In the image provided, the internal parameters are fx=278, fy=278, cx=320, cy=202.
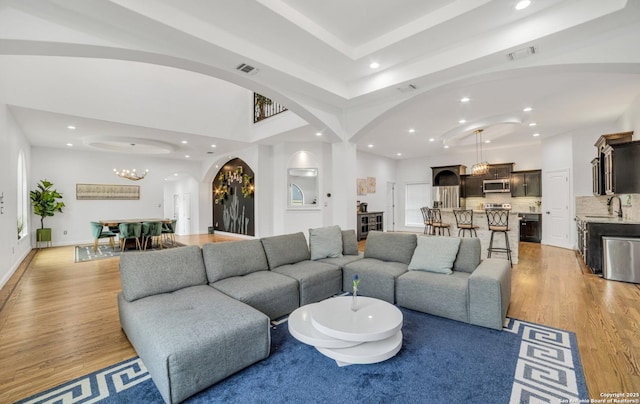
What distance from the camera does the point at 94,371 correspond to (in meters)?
2.14

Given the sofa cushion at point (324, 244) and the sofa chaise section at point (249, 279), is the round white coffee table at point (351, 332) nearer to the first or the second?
the sofa chaise section at point (249, 279)

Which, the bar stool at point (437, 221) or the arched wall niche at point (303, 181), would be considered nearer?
the bar stool at point (437, 221)

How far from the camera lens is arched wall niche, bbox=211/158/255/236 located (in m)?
9.12

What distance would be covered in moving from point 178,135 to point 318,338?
667cm

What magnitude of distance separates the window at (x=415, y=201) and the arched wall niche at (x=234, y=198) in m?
6.36

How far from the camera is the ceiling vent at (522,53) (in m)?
3.10

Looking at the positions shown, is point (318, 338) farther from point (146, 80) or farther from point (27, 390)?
point (146, 80)

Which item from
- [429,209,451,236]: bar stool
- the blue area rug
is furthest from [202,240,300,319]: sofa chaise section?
[429,209,451,236]: bar stool

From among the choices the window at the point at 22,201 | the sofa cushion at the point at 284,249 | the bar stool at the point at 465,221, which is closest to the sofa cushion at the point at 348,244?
the sofa cushion at the point at 284,249

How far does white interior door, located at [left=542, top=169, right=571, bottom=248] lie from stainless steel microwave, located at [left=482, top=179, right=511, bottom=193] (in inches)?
41.5

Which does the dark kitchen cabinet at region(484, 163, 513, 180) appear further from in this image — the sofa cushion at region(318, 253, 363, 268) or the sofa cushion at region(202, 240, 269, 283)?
the sofa cushion at region(202, 240, 269, 283)

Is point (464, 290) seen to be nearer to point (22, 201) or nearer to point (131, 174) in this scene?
point (22, 201)

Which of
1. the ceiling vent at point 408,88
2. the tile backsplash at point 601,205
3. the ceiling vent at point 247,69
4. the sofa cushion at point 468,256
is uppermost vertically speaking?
the ceiling vent at point 247,69

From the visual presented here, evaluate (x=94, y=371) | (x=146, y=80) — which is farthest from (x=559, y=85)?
(x=146, y=80)
